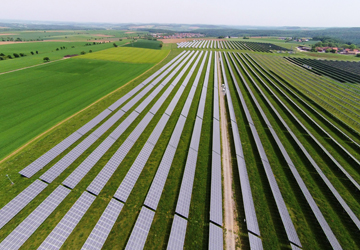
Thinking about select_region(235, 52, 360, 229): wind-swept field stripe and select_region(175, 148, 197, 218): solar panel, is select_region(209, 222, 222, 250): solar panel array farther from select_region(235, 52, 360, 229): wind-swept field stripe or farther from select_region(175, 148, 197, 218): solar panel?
select_region(235, 52, 360, 229): wind-swept field stripe

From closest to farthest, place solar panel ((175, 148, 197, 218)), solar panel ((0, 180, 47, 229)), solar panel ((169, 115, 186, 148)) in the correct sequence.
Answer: solar panel ((0, 180, 47, 229)), solar panel ((175, 148, 197, 218)), solar panel ((169, 115, 186, 148))

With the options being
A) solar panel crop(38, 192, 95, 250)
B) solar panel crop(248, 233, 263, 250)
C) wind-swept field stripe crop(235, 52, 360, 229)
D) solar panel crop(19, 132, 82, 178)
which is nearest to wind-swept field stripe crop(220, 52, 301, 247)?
solar panel crop(248, 233, 263, 250)

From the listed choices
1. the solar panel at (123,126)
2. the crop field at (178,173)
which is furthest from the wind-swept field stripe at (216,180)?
the solar panel at (123,126)

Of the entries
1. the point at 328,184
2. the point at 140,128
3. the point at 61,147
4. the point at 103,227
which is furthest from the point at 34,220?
the point at 328,184

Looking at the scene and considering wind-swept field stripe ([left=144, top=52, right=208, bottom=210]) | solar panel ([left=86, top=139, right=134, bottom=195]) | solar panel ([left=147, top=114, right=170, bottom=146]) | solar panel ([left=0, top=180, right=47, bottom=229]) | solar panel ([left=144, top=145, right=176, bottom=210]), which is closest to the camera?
solar panel ([left=0, top=180, right=47, bottom=229])

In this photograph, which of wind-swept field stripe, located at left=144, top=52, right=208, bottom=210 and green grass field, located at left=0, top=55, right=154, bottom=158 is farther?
green grass field, located at left=0, top=55, right=154, bottom=158

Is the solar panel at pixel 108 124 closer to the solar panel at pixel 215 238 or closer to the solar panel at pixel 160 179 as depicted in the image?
the solar panel at pixel 160 179

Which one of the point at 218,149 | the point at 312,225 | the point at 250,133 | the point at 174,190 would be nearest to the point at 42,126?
the point at 174,190

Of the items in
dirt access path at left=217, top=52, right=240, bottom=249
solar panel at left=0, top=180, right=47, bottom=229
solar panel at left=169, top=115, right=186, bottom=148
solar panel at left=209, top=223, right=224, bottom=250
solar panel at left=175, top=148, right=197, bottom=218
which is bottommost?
dirt access path at left=217, top=52, right=240, bottom=249
